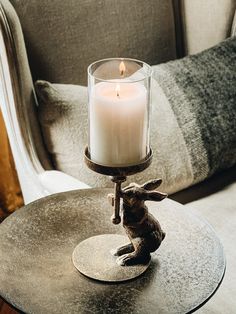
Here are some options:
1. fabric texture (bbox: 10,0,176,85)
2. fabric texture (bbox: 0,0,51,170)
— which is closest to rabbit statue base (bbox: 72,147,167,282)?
fabric texture (bbox: 0,0,51,170)

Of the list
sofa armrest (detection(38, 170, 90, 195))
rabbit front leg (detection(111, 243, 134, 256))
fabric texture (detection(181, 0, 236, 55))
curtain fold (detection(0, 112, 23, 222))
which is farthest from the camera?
curtain fold (detection(0, 112, 23, 222))

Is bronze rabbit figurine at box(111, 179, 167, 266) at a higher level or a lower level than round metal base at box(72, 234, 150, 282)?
higher

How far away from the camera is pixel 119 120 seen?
29.0 inches

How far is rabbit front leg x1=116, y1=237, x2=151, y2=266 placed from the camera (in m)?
0.82

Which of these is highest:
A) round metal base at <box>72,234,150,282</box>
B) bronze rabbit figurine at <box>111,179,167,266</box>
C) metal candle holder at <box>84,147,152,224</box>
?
metal candle holder at <box>84,147,152,224</box>

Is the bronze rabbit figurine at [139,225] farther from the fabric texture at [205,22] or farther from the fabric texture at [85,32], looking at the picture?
the fabric texture at [205,22]

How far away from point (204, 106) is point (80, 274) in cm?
58

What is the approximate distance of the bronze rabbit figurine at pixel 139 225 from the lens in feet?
2.61

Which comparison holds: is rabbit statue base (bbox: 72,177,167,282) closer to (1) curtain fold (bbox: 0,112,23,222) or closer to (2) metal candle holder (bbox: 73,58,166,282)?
(2) metal candle holder (bbox: 73,58,166,282)

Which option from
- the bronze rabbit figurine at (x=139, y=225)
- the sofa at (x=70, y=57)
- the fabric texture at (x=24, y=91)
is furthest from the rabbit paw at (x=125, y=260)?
the fabric texture at (x=24, y=91)

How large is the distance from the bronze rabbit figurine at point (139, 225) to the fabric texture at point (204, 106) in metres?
0.44

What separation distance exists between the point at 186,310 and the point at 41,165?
553 millimetres

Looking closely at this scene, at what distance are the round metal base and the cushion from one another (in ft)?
Result: 0.81

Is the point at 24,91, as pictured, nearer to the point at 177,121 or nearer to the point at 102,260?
the point at 177,121
